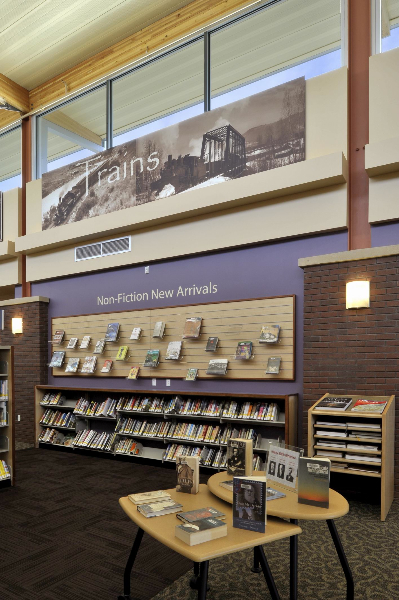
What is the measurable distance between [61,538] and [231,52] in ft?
22.2

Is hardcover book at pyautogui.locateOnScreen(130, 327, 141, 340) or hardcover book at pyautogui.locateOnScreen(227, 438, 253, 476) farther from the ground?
hardcover book at pyautogui.locateOnScreen(130, 327, 141, 340)

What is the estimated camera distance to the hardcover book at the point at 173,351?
6246mm

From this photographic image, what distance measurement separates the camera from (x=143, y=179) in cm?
689

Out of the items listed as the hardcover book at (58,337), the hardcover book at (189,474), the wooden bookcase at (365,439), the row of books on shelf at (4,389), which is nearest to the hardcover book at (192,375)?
the wooden bookcase at (365,439)

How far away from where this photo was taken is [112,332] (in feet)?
23.2

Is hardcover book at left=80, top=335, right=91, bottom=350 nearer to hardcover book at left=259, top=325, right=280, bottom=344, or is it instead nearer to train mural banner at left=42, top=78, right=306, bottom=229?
train mural banner at left=42, top=78, right=306, bottom=229

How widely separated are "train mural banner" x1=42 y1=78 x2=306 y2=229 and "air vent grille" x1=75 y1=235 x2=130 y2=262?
51 centimetres

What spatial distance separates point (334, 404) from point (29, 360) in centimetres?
587

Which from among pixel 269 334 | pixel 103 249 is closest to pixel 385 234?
pixel 269 334

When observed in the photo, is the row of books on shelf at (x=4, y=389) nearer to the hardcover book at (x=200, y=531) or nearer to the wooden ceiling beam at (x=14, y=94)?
the hardcover book at (x=200, y=531)

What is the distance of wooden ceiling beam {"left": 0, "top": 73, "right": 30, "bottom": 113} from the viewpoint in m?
8.46

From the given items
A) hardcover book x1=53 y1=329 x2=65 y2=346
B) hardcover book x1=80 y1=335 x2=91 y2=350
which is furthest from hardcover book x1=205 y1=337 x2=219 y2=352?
hardcover book x1=53 y1=329 x2=65 y2=346

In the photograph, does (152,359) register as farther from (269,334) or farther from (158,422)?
(269,334)

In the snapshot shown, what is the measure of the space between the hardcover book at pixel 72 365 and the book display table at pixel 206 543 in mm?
5124
